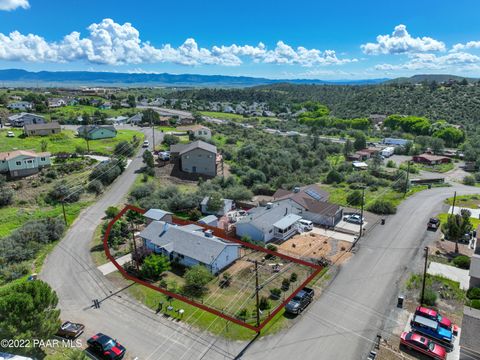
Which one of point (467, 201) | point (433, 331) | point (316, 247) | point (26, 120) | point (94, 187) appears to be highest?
point (26, 120)

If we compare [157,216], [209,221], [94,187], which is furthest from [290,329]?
[94,187]

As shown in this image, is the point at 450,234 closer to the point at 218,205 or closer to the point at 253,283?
the point at 253,283

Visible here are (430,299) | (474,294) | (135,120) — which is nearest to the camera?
(430,299)

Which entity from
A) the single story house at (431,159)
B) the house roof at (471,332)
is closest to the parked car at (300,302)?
the house roof at (471,332)

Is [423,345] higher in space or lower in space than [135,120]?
lower

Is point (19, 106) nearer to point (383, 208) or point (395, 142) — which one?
point (383, 208)

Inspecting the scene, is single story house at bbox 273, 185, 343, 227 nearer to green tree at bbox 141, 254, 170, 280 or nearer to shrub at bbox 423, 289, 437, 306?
shrub at bbox 423, 289, 437, 306

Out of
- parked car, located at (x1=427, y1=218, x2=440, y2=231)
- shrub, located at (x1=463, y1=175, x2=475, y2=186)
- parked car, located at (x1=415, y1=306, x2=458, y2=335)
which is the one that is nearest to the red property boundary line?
parked car, located at (x1=415, y1=306, x2=458, y2=335)
